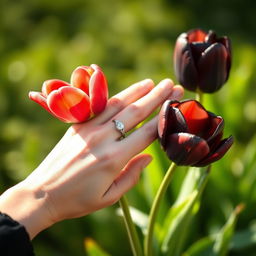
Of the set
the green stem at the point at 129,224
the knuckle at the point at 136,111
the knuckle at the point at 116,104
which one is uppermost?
the knuckle at the point at 116,104

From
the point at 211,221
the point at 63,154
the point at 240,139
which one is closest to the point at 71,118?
the point at 63,154

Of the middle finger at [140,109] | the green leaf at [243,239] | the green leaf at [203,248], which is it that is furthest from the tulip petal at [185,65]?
the green leaf at [243,239]

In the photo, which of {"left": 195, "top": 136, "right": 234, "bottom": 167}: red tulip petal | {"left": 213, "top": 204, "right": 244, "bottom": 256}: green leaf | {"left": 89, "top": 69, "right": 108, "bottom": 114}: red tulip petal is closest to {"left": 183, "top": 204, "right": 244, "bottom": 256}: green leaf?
{"left": 213, "top": 204, "right": 244, "bottom": 256}: green leaf

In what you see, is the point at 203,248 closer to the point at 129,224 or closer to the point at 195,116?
the point at 129,224

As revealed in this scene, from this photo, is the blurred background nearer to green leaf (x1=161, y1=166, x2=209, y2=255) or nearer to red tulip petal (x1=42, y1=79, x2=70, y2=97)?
green leaf (x1=161, y1=166, x2=209, y2=255)

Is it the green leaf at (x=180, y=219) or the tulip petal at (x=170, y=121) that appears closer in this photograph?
the tulip petal at (x=170, y=121)

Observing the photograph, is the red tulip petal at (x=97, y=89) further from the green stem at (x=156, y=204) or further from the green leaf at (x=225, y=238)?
the green leaf at (x=225, y=238)

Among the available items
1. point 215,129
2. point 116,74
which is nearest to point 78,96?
point 215,129
